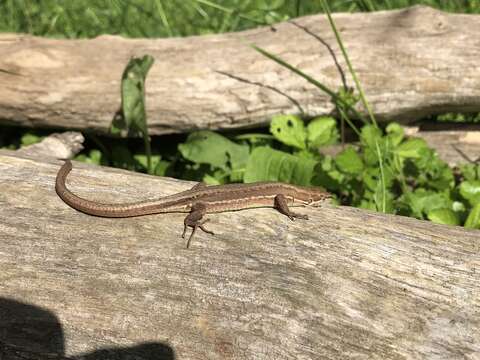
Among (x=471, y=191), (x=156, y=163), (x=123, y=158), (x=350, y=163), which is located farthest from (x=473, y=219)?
(x=123, y=158)

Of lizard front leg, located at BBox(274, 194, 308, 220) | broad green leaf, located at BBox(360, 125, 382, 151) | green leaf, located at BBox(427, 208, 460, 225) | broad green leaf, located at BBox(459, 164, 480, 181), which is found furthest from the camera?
broad green leaf, located at BBox(459, 164, 480, 181)

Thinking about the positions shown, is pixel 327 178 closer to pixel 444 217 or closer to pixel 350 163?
pixel 350 163

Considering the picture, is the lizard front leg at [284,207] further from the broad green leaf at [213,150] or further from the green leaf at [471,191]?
the green leaf at [471,191]

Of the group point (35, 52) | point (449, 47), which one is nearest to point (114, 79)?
point (35, 52)

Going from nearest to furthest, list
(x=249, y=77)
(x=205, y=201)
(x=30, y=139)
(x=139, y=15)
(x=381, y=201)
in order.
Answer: (x=205, y=201) → (x=381, y=201) → (x=249, y=77) → (x=30, y=139) → (x=139, y=15)

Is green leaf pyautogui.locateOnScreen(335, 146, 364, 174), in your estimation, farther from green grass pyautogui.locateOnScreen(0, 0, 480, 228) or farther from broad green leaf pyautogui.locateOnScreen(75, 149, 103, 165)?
broad green leaf pyautogui.locateOnScreen(75, 149, 103, 165)

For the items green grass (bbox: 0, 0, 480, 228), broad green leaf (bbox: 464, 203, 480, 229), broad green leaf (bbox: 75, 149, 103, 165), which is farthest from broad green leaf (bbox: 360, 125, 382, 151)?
broad green leaf (bbox: 75, 149, 103, 165)
